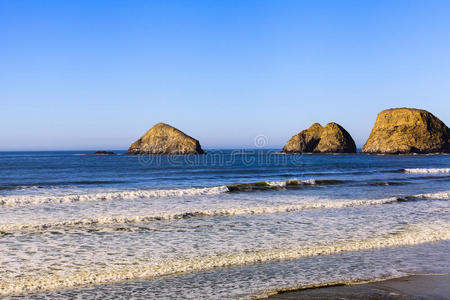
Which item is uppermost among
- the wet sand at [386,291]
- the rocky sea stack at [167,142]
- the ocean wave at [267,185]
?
the rocky sea stack at [167,142]

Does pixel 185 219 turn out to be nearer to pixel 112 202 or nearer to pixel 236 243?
pixel 236 243

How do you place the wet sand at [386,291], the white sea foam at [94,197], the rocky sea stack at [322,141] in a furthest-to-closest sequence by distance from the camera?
the rocky sea stack at [322,141]
the white sea foam at [94,197]
the wet sand at [386,291]

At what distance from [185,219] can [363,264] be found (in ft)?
27.5

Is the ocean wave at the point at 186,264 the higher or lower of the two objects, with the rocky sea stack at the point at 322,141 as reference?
lower

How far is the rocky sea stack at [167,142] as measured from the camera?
457 feet

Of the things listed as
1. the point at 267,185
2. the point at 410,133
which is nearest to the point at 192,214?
the point at 267,185

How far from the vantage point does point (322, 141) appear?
149 m

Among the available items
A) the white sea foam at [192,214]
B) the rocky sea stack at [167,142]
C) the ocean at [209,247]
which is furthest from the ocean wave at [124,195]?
the rocky sea stack at [167,142]

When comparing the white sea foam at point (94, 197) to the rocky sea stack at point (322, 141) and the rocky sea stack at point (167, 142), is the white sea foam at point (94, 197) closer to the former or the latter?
the rocky sea stack at point (167, 142)

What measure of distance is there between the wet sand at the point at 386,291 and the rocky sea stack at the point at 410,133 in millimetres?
124974

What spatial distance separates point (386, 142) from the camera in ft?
418

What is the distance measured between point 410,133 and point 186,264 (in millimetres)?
131077

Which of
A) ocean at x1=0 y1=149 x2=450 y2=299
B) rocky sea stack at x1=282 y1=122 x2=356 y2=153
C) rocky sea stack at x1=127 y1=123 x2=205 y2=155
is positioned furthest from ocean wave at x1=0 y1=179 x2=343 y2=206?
rocky sea stack at x1=282 y1=122 x2=356 y2=153

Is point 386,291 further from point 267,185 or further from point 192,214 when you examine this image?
point 267,185
